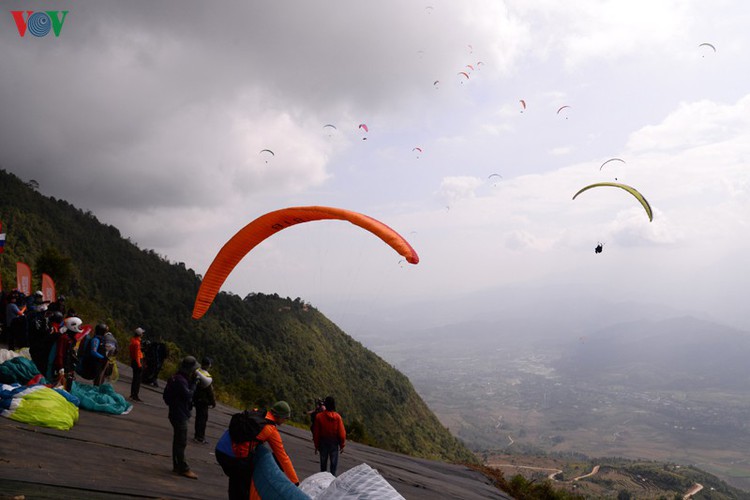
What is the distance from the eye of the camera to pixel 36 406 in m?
8.03

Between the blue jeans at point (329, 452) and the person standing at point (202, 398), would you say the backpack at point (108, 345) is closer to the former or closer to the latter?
the person standing at point (202, 398)

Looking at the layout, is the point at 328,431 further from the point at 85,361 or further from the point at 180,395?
the point at 85,361

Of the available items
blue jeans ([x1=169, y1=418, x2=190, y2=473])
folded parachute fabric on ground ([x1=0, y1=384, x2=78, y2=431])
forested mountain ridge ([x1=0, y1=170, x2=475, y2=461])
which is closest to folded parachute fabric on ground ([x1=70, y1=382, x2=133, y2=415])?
folded parachute fabric on ground ([x1=0, y1=384, x2=78, y2=431])

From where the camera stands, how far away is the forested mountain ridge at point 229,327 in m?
48.4

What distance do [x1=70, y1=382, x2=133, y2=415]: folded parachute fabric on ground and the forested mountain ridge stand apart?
2902 cm

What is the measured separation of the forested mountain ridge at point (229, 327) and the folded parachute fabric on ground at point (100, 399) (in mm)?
29015

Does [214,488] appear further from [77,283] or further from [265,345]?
[265,345]

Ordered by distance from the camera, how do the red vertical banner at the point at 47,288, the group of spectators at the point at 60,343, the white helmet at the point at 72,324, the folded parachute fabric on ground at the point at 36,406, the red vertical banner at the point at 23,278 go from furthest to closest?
the red vertical banner at the point at 47,288, the red vertical banner at the point at 23,278, the white helmet at the point at 72,324, the group of spectators at the point at 60,343, the folded parachute fabric on ground at the point at 36,406

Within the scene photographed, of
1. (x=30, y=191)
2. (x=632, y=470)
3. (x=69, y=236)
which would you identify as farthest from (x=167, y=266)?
(x=632, y=470)

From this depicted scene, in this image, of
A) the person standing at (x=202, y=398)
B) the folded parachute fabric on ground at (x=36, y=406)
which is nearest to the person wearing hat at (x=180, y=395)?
the person standing at (x=202, y=398)

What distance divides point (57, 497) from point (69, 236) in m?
64.3

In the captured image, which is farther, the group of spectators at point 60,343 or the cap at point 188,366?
the group of spectators at point 60,343

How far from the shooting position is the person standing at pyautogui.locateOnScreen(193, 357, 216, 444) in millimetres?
8859

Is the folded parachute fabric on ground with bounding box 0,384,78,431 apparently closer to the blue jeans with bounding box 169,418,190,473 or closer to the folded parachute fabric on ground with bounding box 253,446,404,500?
the blue jeans with bounding box 169,418,190,473
